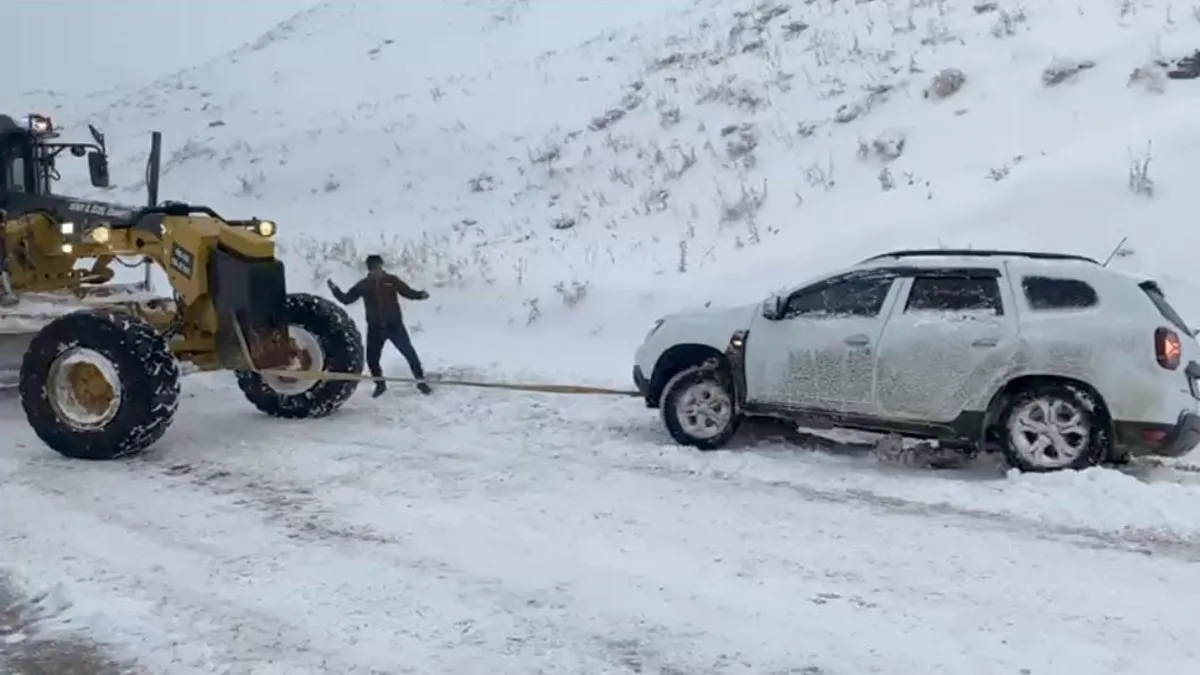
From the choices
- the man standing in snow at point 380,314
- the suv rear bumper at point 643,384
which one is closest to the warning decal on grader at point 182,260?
the man standing in snow at point 380,314

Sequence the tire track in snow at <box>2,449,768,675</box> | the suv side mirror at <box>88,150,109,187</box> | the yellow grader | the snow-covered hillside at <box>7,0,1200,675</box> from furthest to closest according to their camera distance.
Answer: the suv side mirror at <box>88,150,109,187</box> → the yellow grader → the snow-covered hillside at <box>7,0,1200,675</box> → the tire track in snow at <box>2,449,768,675</box>

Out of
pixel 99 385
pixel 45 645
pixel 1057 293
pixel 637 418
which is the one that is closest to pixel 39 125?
pixel 99 385

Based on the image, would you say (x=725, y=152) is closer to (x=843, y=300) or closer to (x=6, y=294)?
(x=843, y=300)

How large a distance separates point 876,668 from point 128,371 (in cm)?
635

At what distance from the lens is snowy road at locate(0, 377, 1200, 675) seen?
17.9 feet

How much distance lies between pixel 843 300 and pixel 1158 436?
244 centimetres

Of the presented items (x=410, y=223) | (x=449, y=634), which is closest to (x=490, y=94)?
(x=410, y=223)

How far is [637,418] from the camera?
10969 millimetres

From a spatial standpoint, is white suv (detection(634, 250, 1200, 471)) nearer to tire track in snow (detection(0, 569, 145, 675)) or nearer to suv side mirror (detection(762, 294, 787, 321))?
suv side mirror (detection(762, 294, 787, 321))

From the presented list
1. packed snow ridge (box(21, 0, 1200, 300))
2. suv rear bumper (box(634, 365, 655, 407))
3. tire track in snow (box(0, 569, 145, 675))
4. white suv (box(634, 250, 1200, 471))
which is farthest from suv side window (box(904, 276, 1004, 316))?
tire track in snow (box(0, 569, 145, 675))

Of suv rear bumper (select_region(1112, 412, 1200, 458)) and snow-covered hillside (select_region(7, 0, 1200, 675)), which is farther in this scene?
suv rear bumper (select_region(1112, 412, 1200, 458))

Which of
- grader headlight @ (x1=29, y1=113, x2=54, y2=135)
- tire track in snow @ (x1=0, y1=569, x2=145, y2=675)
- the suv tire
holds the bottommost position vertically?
tire track in snow @ (x1=0, y1=569, x2=145, y2=675)

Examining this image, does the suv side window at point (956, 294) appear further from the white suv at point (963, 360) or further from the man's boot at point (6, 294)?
the man's boot at point (6, 294)

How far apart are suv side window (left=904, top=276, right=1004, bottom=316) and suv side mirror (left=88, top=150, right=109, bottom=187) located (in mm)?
7357
